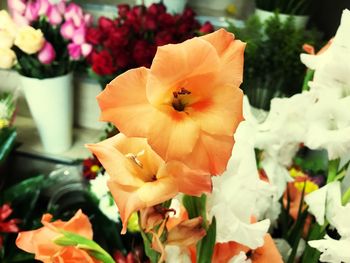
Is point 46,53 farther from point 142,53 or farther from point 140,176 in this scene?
point 140,176

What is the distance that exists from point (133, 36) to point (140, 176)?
32.8 inches

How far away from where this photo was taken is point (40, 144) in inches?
53.7

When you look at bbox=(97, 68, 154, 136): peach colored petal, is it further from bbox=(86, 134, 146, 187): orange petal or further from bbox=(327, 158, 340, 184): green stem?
bbox=(327, 158, 340, 184): green stem

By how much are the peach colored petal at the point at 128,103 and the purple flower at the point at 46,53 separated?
35.5 inches

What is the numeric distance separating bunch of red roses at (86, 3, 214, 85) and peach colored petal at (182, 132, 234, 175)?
30.9 inches

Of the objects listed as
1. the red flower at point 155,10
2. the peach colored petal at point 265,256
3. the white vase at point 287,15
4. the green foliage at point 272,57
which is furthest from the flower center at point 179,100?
the white vase at point 287,15

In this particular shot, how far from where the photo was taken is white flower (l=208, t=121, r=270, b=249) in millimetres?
390

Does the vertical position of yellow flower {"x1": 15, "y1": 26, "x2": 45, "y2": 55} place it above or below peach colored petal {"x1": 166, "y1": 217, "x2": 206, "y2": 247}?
below

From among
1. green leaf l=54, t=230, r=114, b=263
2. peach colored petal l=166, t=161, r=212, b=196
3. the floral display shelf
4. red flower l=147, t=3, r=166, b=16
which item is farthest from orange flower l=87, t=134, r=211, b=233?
the floral display shelf

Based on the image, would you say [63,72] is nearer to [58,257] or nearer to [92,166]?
[92,166]

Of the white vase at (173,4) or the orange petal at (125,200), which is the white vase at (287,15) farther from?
the orange petal at (125,200)

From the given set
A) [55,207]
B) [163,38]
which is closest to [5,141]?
[55,207]

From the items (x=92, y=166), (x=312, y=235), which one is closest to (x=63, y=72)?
(x=92, y=166)

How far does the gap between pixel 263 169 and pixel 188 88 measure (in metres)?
0.30
